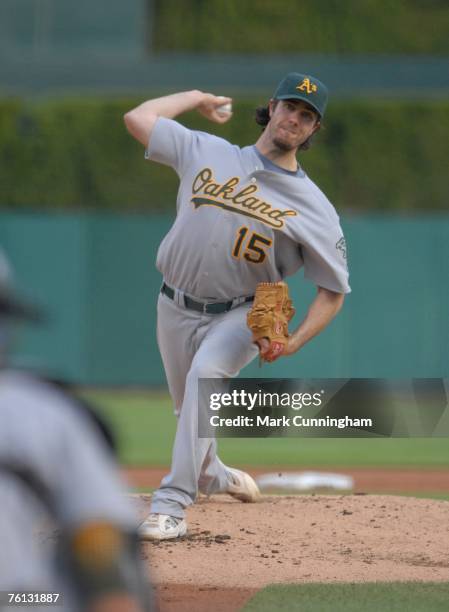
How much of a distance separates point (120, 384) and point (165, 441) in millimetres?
4289

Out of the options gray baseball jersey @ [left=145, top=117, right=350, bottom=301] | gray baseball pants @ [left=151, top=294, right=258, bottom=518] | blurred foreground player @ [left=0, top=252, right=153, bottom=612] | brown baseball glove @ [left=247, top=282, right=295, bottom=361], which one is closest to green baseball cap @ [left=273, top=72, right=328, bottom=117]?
gray baseball jersey @ [left=145, top=117, right=350, bottom=301]

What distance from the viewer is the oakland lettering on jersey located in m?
5.57

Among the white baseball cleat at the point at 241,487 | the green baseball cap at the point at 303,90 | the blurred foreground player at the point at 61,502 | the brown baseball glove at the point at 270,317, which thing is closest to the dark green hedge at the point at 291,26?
the white baseball cleat at the point at 241,487

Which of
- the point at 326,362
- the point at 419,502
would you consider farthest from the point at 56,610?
the point at 326,362

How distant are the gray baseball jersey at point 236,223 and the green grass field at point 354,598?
57.7 inches

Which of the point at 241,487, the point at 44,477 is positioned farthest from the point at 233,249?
the point at 44,477

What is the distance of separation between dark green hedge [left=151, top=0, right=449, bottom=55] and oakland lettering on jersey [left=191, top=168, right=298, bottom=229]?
18.9 metres

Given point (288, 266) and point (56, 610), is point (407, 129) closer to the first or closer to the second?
point (288, 266)

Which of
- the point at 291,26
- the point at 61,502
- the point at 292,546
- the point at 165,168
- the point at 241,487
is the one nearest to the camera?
the point at 61,502

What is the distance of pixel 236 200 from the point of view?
5.60 m

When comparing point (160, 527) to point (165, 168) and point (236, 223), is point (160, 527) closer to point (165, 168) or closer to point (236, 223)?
point (236, 223)

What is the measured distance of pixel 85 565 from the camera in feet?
5.95

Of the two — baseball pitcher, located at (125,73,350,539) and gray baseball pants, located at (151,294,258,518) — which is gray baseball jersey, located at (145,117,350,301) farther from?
gray baseball pants, located at (151,294,258,518)

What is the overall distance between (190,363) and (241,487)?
949 millimetres
